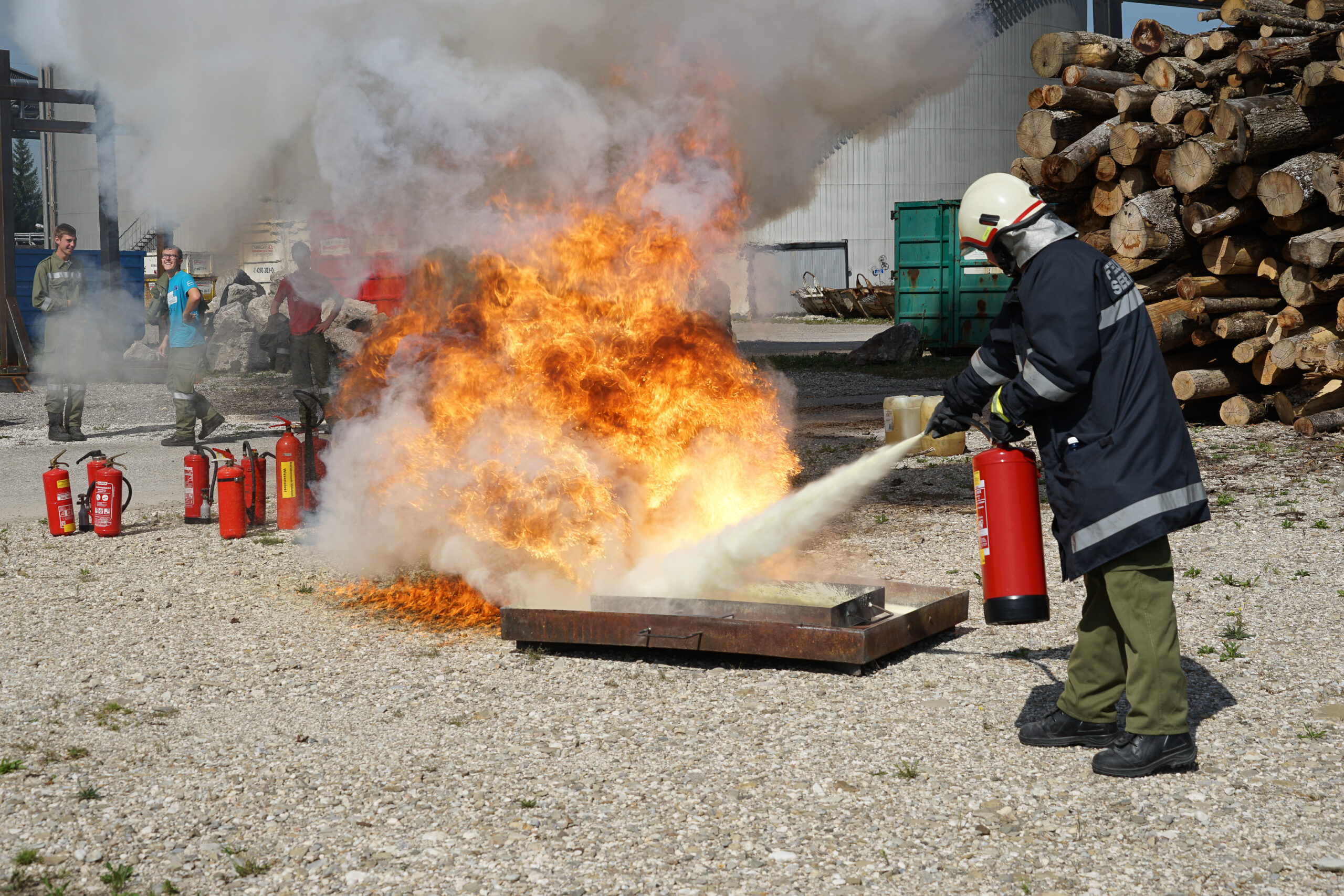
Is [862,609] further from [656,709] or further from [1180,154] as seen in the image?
[1180,154]

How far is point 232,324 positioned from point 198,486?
578 inches

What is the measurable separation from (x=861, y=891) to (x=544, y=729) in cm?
159

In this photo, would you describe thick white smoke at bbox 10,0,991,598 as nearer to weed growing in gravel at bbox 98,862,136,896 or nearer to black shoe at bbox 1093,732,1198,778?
black shoe at bbox 1093,732,1198,778

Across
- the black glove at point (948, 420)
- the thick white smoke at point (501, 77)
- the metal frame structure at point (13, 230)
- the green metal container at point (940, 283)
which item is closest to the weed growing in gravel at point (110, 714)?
the thick white smoke at point (501, 77)

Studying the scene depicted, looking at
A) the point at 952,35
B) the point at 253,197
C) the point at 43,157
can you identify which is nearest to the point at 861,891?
the point at 952,35

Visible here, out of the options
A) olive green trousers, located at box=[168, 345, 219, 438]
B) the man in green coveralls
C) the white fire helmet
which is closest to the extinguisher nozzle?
the white fire helmet

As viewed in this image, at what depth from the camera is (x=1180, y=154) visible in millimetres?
10047

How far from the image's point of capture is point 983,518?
4.29 metres

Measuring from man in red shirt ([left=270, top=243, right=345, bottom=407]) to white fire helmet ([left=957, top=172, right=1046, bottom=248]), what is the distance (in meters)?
7.69

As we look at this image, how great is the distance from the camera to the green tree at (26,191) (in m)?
58.6

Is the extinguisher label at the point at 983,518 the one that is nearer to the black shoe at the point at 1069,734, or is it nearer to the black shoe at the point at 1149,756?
the black shoe at the point at 1069,734

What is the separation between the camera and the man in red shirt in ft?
35.8

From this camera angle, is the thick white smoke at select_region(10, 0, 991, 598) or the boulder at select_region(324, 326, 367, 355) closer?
the thick white smoke at select_region(10, 0, 991, 598)

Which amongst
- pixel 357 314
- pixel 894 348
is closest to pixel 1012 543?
pixel 357 314
